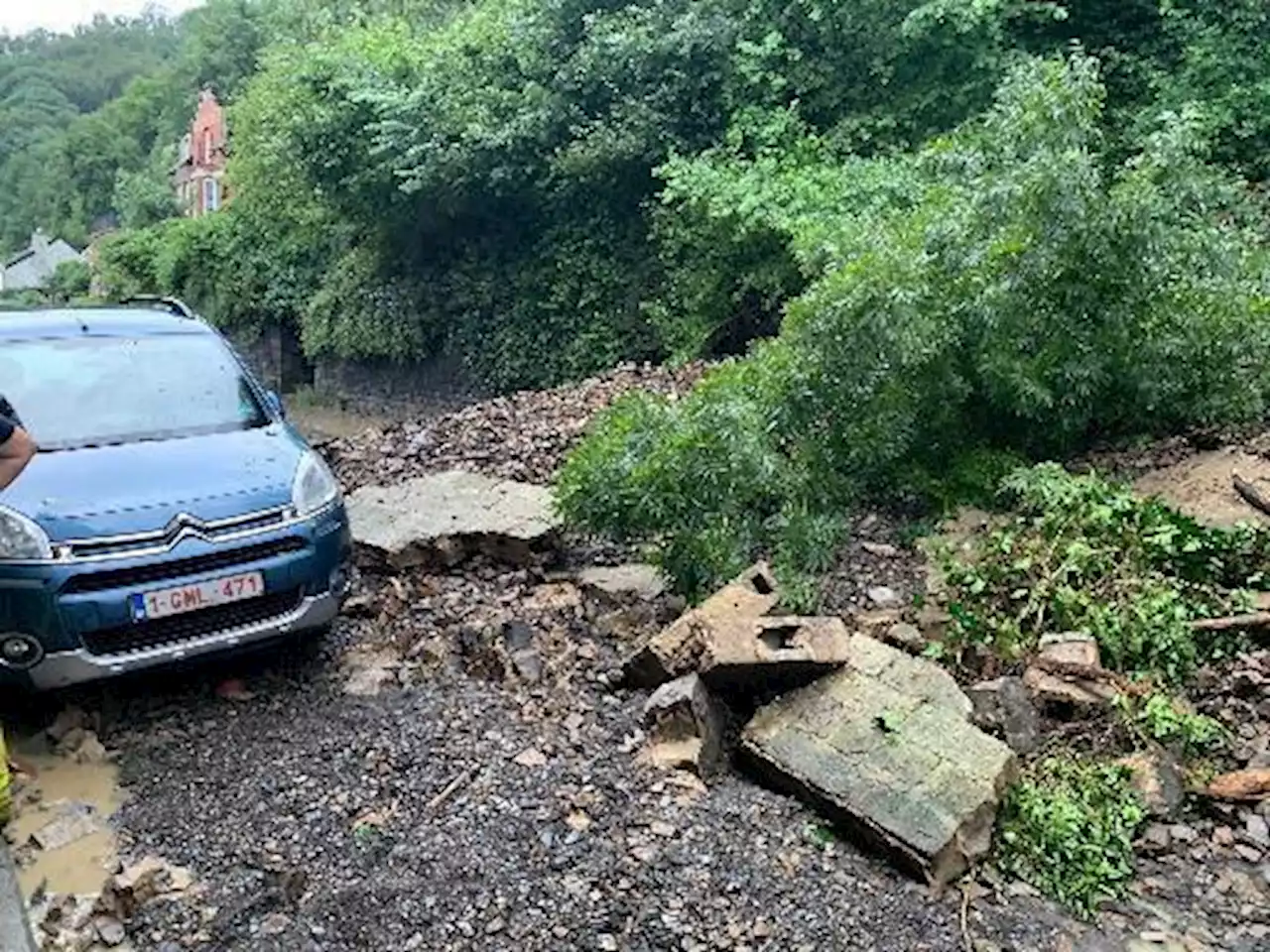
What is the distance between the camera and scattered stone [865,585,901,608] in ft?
17.2

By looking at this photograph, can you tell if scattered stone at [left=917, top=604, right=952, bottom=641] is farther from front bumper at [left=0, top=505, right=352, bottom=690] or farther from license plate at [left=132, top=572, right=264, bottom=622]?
license plate at [left=132, top=572, right=264, bottom=622]

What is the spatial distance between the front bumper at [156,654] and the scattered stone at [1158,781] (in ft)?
11.0

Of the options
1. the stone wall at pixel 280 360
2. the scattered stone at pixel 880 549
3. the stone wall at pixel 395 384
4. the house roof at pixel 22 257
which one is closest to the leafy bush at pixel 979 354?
the scattered stone at pixel 880 549

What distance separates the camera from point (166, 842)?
12.9ft

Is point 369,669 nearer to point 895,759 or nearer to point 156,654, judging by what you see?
point 156,654

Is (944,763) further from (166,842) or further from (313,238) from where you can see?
(313,238)

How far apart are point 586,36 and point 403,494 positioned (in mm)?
9270

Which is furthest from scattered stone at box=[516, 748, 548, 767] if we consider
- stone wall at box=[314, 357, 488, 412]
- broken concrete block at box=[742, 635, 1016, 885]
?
stone wall at box=[314, 357, 488, 412]

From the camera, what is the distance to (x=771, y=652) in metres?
4.27

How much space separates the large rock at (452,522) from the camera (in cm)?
613

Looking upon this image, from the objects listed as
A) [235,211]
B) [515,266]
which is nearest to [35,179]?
[235,211]

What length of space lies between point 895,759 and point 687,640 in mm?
993

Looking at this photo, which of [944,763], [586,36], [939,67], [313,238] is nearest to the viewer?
[944,763]

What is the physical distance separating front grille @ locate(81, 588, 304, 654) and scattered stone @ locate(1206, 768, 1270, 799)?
3678 mm
